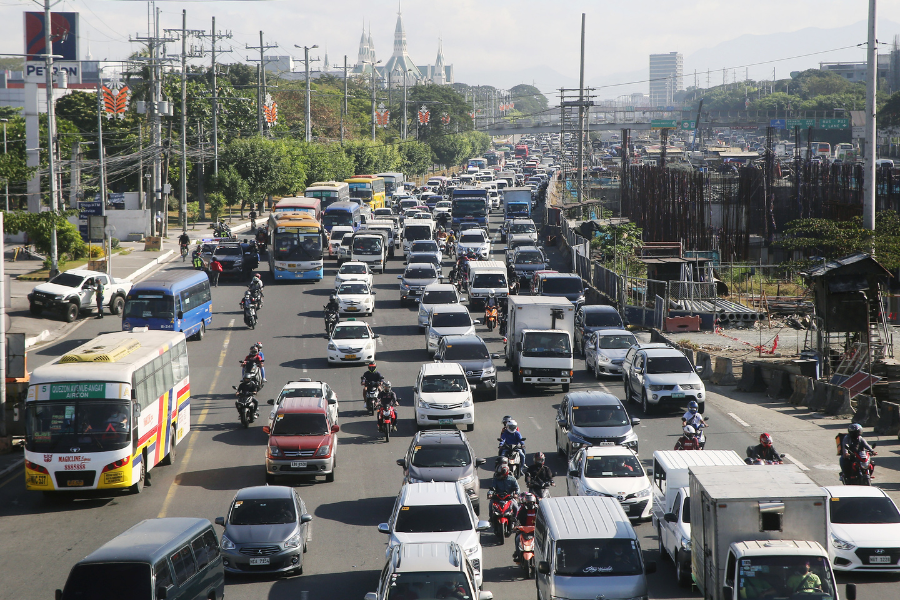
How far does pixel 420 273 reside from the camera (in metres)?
46.0

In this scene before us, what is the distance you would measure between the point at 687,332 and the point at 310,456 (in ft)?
74.3

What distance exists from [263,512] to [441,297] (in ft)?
77.2

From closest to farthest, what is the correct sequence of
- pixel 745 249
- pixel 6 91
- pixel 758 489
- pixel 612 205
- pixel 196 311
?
pixel 758 489 < pixel 196 311 < pixel 745 249 < pixel 612 205 < pixel 6 91

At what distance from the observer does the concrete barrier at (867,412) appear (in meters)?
25.6

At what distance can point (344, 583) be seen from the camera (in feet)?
50.5

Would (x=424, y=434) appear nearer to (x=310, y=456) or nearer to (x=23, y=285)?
(x=310, y=456)

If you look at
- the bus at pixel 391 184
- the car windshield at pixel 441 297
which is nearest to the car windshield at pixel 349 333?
the car windshield at pixel 441 297

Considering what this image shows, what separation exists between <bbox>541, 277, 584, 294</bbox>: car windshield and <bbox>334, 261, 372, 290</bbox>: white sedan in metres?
7.82

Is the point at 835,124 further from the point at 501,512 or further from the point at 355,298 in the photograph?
the point at 501,512

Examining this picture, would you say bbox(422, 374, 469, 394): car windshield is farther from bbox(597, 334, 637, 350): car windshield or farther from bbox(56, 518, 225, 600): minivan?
bbox(56, 518, 225, 600): minivan

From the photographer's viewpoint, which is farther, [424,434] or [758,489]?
[424,434]

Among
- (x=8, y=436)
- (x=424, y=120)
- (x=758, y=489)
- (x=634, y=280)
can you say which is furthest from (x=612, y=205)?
(x=758, y=489)

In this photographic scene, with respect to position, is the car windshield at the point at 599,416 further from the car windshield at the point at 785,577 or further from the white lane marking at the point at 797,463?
the car windshield at the point at 785,577

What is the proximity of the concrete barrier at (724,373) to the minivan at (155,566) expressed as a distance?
2132 centimetres
